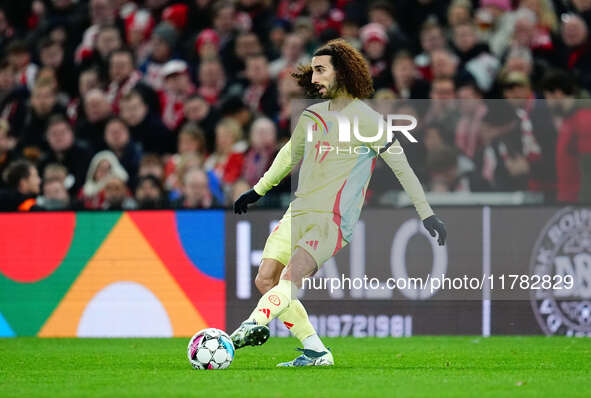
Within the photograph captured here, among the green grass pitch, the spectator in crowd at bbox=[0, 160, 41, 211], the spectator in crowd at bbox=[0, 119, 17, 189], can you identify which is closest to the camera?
the green grass pitch

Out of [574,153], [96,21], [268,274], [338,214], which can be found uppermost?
[96,21]

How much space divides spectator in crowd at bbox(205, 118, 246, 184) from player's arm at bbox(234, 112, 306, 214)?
4.85 m

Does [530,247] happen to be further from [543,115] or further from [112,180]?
[112,180]

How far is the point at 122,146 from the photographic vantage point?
→ 14.5 m

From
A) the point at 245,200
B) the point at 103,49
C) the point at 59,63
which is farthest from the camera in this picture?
the point at 59,63

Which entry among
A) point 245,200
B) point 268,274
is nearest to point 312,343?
point 268,274

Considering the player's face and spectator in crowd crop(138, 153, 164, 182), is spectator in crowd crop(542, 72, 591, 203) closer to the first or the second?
the player's face

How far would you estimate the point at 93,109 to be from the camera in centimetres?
1516

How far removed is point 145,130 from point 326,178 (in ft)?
23.1

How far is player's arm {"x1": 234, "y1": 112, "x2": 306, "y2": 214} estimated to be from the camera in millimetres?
8328

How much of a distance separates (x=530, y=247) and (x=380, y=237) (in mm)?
1433

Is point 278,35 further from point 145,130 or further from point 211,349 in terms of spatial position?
point 211,349

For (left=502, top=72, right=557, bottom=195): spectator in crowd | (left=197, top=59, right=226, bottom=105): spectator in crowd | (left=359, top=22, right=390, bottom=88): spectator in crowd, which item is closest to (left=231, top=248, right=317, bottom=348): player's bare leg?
(left=502, top=72, right=557, bottom=195): spectator in crowd

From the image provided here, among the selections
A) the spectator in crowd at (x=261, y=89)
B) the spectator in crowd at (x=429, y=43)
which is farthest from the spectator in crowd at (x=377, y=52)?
the spectator in crowd at (x=261, y=89)
